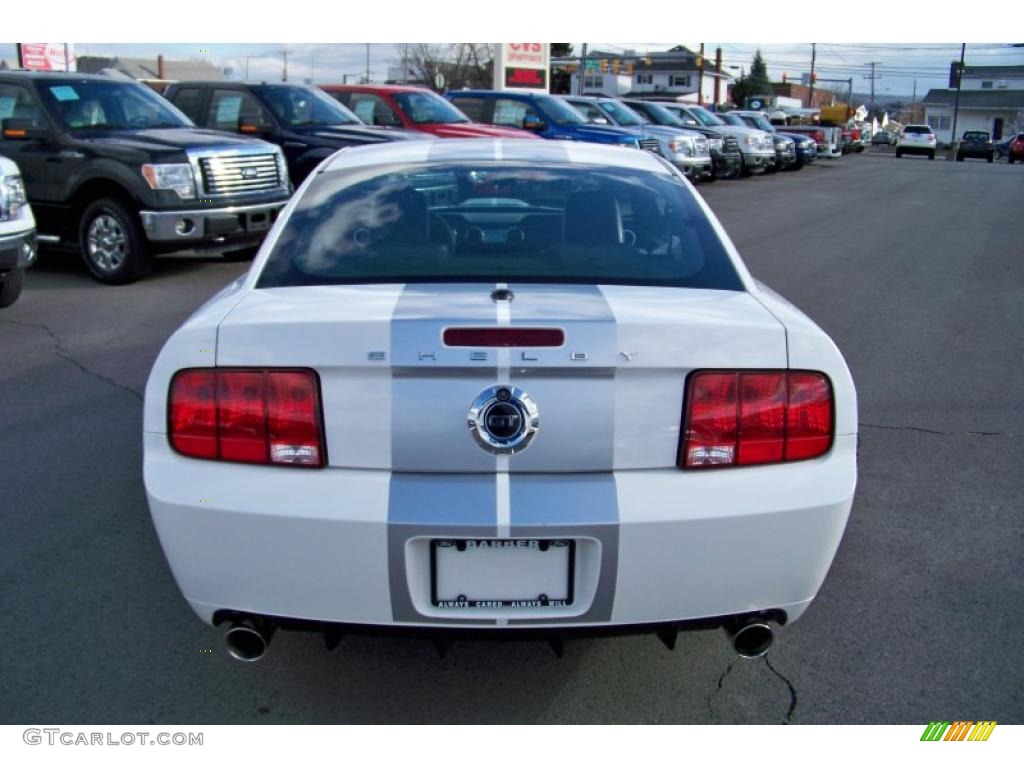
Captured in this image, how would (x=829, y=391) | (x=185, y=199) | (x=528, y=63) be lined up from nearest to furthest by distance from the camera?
(x=829, y=391), (x=185, y=199), (x=528, y=63)

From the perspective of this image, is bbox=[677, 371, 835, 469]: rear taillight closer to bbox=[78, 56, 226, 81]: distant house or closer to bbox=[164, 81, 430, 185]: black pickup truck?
bbox=[164, 81, 430, 185]: black pickup truck

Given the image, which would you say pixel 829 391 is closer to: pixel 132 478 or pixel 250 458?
pixel 250 458

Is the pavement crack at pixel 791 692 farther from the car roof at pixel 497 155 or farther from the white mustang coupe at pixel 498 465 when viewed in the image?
the car roof at pixel 497 155

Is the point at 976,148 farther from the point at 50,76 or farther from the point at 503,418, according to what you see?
the point at 503,418

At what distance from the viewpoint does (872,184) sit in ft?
89.1

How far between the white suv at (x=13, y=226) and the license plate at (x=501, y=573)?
6.38 m

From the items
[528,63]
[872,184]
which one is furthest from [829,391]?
[528,63]

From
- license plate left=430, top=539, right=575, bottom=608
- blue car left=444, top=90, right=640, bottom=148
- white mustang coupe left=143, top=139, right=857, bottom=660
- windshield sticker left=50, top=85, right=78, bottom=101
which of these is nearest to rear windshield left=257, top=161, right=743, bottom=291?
white mustang coupe left=143, top=139, right=857, bottom=660

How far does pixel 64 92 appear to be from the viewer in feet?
33.1

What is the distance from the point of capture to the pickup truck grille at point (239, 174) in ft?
31.4

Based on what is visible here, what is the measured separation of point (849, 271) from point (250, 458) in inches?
388

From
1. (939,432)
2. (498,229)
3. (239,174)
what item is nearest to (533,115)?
(239,174)

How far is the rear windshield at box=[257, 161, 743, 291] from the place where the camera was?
325 cm

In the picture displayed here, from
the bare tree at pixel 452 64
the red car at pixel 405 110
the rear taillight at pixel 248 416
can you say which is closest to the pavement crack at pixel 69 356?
the rear taillight at pixel 248 416
